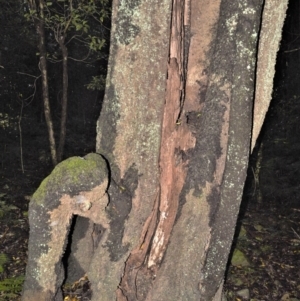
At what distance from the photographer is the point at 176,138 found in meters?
2.99

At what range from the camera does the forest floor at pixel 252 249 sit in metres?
4.98

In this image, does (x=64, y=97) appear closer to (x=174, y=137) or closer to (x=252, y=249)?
(x=252, y=249)

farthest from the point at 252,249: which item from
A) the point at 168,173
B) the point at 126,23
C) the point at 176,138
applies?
the point at 126,23

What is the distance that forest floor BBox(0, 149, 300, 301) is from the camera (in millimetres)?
4983

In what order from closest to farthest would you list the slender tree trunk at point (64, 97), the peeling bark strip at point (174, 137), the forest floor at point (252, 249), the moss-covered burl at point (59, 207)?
the moss-covered burl at point (59, 207) < the peeling bark strip at point (174, 137) < the forest floor at point (252, 249) < the slender tree trunk at point (64, 97)

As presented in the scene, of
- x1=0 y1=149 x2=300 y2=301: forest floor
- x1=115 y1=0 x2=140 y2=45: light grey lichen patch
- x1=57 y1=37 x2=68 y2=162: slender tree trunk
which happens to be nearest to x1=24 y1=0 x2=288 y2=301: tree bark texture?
x1=115 y1=0 x2=140 y2=45: light grey lichen patch

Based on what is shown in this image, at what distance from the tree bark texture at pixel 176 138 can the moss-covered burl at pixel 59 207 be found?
17 cm

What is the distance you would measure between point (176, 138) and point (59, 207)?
3.22 ft

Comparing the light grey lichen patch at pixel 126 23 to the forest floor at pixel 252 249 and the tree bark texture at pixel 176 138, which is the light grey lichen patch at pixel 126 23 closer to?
the tree bark texture at pixel 176 138

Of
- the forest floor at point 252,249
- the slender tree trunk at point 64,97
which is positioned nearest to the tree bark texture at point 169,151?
the forest floor at point 252,249

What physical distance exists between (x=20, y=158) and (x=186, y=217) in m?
8.86

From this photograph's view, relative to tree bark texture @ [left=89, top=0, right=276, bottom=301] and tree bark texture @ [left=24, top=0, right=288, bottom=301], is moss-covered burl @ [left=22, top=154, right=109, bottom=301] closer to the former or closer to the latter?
tree bark texture @ [left=24, top=0, right=288, bottom=301]

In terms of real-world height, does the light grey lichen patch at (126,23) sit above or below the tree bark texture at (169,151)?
above

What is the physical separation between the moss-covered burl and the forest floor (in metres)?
1.83
